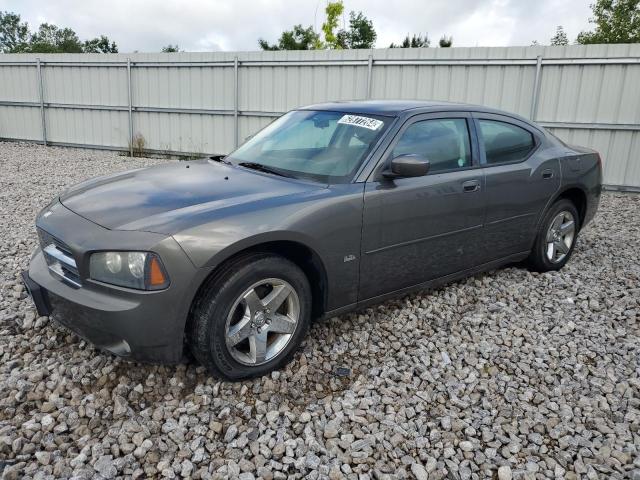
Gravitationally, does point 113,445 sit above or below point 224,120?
below

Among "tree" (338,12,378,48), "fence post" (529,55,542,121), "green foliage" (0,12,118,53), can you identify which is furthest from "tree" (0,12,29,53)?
"fence post" (529,55,542,121)

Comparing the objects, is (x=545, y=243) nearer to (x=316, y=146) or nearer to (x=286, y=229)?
(x=316, y=146)

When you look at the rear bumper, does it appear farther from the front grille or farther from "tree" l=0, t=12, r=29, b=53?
"tree" l=0, t=12, r=29, b=53

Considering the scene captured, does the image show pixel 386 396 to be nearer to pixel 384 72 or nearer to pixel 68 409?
pixel 68 409

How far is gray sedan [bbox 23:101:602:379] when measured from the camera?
2.53 metres

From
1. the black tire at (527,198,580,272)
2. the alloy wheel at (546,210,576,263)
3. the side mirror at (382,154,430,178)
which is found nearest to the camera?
the side mirror at (382,154,430,178)

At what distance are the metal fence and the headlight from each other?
8191 mm

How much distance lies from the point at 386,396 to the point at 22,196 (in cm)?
716

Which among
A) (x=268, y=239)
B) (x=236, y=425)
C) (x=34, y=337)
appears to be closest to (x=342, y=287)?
(x=268, y=239)

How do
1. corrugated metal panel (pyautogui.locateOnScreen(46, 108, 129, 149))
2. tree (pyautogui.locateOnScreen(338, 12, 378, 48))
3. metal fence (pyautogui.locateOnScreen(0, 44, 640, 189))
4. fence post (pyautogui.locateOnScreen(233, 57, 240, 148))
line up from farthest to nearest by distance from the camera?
tree (pyautogui.locateOnScreen(338, 12, 378, 48)) < corrugated metal panel (pyautogui.locateOnScreen(46, 108, 129, 149)) < fence post (pyautogui.locateOnScreen(233, 57, 240, 148)) < metal fence (pyautogui.locateOnScreen(0, 44, 640, 189))

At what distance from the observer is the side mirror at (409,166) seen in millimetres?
3145

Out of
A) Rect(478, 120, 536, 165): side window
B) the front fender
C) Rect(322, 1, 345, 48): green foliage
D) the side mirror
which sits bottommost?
the front fender

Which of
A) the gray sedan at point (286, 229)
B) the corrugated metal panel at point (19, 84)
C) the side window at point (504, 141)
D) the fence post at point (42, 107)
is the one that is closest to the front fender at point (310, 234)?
the gray sedan at point (286, 229)

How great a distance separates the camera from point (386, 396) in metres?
2.87
